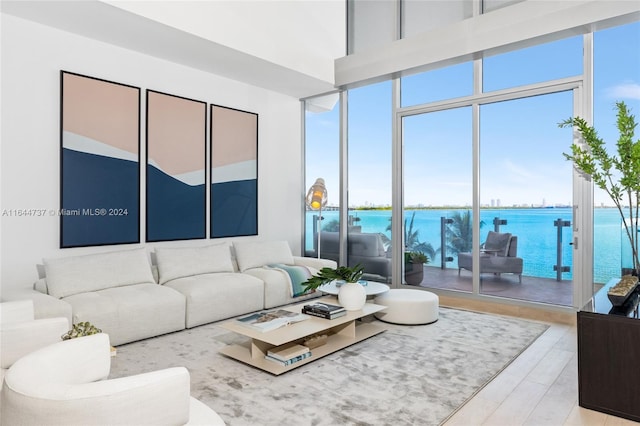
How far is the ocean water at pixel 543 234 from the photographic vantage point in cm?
413

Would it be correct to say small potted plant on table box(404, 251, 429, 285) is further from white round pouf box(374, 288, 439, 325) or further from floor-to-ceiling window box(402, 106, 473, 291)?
white round pouf box(374, 288, 439, 325)

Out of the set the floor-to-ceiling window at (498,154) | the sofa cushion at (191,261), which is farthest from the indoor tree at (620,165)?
the sofa cushion at (191,261)

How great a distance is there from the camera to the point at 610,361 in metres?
2.33

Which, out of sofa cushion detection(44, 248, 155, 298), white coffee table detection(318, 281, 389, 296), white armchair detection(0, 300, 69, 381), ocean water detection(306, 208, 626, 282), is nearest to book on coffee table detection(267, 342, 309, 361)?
white coffee table detection(318, 281, 389, 296)

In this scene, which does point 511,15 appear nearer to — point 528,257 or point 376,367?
point 528,257

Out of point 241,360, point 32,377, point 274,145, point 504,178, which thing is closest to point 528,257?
point 504,178

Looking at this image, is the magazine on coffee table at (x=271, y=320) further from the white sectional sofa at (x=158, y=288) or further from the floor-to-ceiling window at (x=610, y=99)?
the floor-to-ceiling window at (x=610, y=99)

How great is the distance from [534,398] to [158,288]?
3.19m

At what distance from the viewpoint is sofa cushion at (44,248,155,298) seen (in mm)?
3604

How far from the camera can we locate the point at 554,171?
4.39 metres

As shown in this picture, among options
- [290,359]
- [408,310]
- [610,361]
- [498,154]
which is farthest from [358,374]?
[498,154]

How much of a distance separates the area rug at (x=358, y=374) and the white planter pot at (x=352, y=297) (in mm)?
318

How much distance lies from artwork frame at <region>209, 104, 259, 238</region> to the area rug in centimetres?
173

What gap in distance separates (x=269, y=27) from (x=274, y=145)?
1681mm
